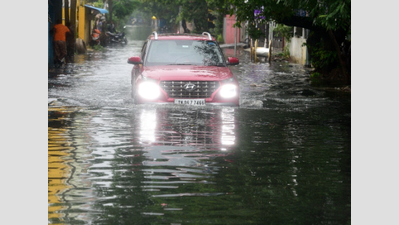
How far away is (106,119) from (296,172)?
5712 millimetres

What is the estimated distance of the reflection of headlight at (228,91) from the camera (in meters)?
13.3

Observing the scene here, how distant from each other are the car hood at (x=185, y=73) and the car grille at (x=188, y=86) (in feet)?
0.30

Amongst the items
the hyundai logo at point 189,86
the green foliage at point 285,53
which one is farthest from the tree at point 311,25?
the green foliage at point 285,53

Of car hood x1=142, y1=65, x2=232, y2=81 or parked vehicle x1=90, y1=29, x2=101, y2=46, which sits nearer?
car hood x1=142, y1=65, x2=232, y2=81

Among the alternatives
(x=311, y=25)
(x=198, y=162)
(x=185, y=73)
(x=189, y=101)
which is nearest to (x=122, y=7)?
(x=311, y=25)

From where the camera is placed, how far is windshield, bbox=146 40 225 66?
1428cm

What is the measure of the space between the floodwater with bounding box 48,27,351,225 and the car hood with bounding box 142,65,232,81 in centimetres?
59

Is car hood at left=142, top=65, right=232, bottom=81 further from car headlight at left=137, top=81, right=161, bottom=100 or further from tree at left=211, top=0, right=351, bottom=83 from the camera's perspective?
tree at left=211, top=0, right=351, bottom=83

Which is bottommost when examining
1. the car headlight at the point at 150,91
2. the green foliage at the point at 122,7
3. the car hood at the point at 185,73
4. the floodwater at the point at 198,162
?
the floodwater at the point at 198,162

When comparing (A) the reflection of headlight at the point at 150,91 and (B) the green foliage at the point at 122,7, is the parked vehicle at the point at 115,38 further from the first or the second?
(A) the reflection of headlight at the point at 150,91

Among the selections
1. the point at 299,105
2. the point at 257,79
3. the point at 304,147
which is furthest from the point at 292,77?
the point at 304,147

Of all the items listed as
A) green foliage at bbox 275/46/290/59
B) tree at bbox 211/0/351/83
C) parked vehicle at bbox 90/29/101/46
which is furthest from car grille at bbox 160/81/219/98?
parked vehicle at bbox 90/29/101/46

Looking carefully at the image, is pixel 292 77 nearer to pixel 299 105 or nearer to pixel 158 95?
pixel 299 105

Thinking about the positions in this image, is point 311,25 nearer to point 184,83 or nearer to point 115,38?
point 184,83
